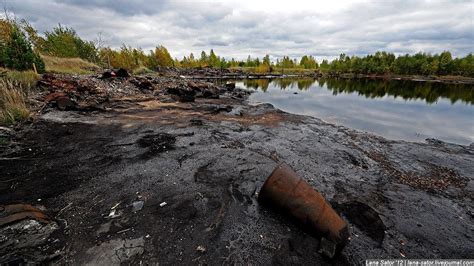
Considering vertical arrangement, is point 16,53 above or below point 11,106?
above

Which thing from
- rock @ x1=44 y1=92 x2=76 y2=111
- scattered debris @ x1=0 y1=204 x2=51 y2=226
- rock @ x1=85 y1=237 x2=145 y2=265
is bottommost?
rock @ x1=85 y1=237 x2=145 y2=265

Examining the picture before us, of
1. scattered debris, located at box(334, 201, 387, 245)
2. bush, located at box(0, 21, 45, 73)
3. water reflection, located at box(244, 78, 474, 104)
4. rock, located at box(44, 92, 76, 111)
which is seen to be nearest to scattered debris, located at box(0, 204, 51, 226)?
scattered debris, located at box(334, 201, 387, 245)

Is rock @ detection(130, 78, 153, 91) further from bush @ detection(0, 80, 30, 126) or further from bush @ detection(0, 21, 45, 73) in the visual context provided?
bush @ detection(0, 80, 30, 126)

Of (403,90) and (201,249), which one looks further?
(403,90)

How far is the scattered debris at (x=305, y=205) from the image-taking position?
289 centimetres

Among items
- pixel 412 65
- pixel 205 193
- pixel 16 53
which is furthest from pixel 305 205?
pixel 412 65

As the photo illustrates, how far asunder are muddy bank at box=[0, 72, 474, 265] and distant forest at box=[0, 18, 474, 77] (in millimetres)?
14389

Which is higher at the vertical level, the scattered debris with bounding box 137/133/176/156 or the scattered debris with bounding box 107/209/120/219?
the scattered debris with bounding box 137/133/176/156

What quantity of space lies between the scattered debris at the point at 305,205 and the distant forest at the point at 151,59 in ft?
74.1

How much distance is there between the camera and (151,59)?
69.3 metres

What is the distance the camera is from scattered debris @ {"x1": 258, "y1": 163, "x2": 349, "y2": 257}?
9.49ft

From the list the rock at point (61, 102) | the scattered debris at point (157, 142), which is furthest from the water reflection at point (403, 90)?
the scattered debris at point (157, 142)

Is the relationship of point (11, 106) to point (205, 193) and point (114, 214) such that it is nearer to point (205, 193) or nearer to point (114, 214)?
point (114, 214)

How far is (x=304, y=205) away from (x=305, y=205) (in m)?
0.01
